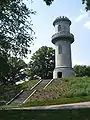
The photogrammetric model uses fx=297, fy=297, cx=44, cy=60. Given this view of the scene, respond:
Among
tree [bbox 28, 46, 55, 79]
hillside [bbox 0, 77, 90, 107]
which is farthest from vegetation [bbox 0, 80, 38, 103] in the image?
tree [bbox 28, 46, 55, 79]

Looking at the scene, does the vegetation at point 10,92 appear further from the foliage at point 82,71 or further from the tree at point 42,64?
the foliage at point 82,71

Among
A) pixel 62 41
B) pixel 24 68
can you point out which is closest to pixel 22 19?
pixel 62 41

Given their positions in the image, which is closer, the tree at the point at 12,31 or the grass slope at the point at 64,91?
the tree at the point at 12,31

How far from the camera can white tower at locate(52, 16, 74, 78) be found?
5397cm

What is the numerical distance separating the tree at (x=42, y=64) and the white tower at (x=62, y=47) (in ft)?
48.8

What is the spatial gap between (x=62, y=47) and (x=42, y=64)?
17.7 metres

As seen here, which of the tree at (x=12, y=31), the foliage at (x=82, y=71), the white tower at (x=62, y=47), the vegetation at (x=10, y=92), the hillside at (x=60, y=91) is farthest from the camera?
the foliage at (x=82, y=71)

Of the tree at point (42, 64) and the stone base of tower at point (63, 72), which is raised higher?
the tree at point (42, 64)

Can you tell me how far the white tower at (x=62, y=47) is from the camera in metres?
54.0

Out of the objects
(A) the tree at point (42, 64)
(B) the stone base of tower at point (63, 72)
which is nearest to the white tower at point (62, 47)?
(B) the stone base of tower at point (63, 72)

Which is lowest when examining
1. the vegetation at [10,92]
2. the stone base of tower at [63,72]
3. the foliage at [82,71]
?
the vegetation at [10,92]

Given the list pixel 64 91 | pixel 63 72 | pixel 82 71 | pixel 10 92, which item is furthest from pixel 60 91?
pixel 82 71

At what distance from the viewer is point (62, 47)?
56094 mm

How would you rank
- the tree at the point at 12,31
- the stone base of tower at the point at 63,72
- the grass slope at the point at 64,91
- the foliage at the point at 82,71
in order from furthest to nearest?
the foliage at the point at 82,71, the stone base of tower at the point at 63,72, the grass slope at the point at 64,91, the tree at the point at 12,31
